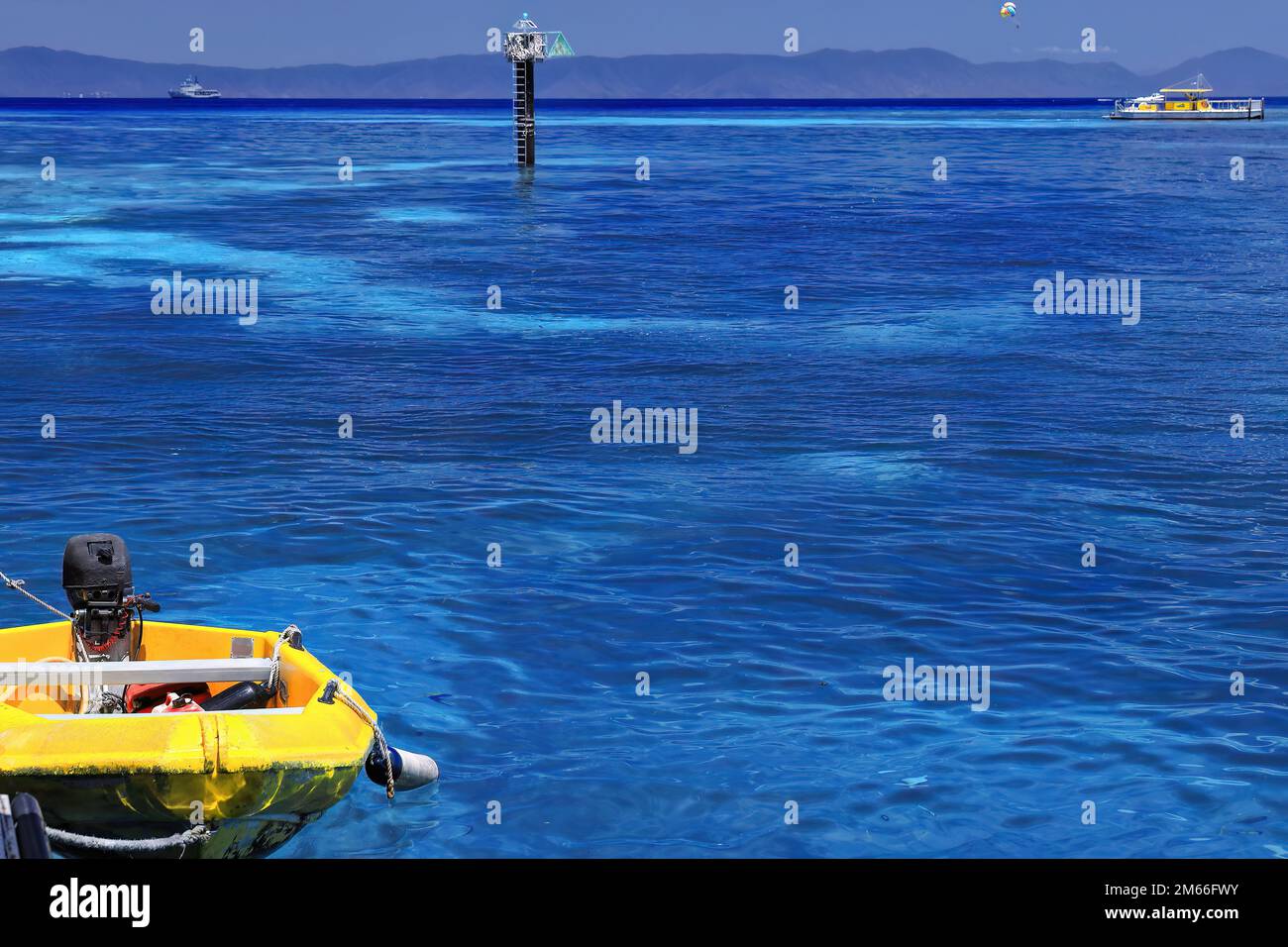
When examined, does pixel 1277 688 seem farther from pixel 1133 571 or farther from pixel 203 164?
pixel 203 164

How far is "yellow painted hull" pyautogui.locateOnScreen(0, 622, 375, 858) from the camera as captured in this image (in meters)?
6.89

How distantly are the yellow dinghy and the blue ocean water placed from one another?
1.07 metres

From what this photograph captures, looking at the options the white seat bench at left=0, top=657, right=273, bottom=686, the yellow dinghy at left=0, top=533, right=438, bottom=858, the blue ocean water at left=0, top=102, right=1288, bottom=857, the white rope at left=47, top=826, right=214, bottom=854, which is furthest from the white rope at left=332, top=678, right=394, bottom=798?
the white rope at left=47, top=826, right=214, bottom=854

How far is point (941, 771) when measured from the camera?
9359 mm

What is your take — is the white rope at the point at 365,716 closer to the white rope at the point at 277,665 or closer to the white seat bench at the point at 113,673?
the white rope at the point at 277,665

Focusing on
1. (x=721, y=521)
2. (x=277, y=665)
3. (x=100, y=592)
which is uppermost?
(x=100, y=592)

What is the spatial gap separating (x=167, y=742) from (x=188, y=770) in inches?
7.5

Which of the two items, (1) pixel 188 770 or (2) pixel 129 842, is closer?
(1) pixel 188 770

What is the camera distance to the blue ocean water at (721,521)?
362 inches

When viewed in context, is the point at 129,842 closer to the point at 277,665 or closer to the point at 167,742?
the point at 167,742

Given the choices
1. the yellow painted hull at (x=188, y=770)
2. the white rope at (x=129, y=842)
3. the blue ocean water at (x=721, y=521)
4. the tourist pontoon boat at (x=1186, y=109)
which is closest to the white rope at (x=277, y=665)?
the yellow painted hull at (x=188, y=770)

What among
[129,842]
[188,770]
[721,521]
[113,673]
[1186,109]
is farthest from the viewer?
[1186,109]

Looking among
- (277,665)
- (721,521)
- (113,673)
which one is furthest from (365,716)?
(721,521)

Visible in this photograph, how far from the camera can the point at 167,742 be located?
7.00 m
